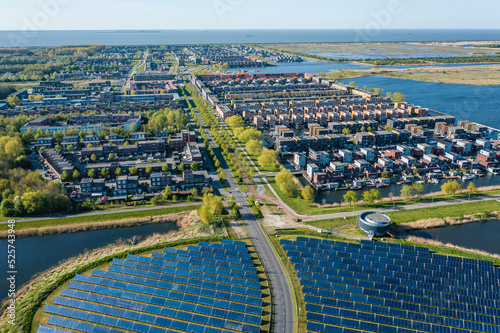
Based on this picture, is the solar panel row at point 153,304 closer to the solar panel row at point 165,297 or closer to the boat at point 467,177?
the solar panel row at point 165,297

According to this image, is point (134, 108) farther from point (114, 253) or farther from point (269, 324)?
point (269, 324)

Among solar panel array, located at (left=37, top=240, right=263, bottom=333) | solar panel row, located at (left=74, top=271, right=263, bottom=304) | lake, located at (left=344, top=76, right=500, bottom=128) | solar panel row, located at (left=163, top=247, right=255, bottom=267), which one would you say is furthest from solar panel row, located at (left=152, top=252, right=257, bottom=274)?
lake, located at (left=344, top=76, right=500, bottom=128)

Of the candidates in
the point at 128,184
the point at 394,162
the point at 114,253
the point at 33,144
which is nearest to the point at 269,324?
the point at 114,253

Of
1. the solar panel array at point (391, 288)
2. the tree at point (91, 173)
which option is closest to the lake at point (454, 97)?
the solar panel array at point (391, 288)

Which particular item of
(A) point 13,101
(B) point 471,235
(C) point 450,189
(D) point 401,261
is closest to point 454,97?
(C) point 450,189

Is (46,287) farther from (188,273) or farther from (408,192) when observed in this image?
Answer: (408,192)
